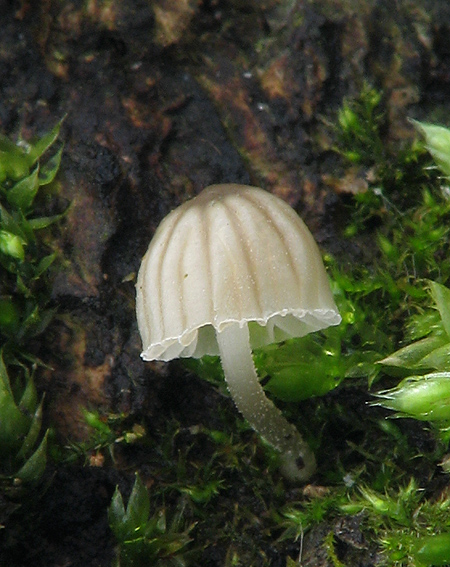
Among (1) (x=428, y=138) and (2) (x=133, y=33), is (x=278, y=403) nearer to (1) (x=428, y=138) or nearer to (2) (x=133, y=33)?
(1) (x=428, y=138)

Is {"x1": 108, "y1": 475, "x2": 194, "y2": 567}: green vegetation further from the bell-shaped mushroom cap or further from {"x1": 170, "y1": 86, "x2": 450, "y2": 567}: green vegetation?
the bell-shaped mushroom cap

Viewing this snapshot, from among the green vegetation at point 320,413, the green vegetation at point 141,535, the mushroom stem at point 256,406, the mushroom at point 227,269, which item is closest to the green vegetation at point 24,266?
the green vegetation at point 320,413

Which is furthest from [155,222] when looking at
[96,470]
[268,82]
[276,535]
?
[276,535]

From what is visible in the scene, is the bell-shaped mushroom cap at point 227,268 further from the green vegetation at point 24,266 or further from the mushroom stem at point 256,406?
the green vegetation at point 24,266

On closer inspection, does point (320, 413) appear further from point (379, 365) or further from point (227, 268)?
point (227, 268)

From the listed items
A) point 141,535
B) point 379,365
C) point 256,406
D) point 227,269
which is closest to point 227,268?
point 227,269

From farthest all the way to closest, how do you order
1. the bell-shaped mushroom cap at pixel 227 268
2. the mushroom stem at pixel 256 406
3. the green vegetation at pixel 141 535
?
the mushroom stem at pixel 256 406 → the green vegetation at pixel 141 535 → the bell-shaped mushroom cap at pixel 227 268
